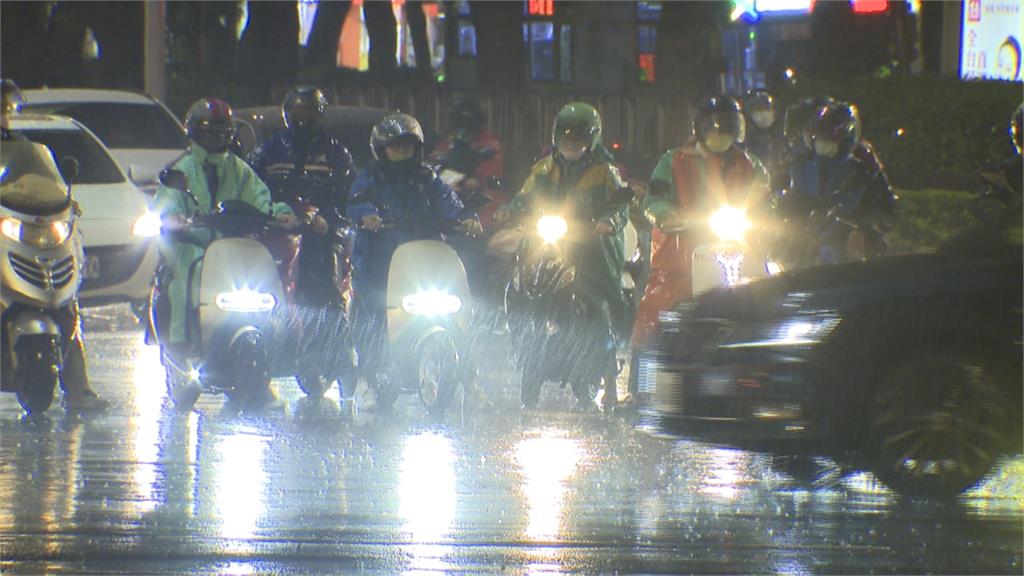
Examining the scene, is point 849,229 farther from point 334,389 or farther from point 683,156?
point 334,389

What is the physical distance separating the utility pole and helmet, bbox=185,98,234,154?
37.7 feet

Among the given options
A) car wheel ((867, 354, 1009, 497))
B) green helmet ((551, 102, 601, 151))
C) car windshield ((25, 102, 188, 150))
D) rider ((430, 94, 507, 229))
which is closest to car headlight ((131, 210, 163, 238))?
rider ((430, 94, 507, 229))

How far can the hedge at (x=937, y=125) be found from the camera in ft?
75.1

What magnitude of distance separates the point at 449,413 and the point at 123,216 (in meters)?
5.73

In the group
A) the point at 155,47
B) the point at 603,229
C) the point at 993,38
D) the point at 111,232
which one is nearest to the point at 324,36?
the point at 993,38

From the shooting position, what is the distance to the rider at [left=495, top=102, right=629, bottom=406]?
10.9 metres

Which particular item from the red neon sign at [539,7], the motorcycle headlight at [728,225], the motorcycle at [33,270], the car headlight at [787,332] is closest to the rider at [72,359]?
the motorcycle at [33,270]

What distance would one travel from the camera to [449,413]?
421 inches

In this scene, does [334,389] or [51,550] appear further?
[334,389]

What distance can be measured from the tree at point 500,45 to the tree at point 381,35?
4533 millimetres

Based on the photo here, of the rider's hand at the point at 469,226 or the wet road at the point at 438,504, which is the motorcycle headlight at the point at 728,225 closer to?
the wet road at the point at 438,504

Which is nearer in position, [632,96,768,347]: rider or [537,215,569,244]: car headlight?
[537,215,569,244]: car headlight

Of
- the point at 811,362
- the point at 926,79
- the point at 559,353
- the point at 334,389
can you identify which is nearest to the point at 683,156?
the point at 559,353

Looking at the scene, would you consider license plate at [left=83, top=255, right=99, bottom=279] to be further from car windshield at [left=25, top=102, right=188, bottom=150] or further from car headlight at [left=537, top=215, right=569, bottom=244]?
car headlight at [left=537, top=215, right=569, bottom=244]
